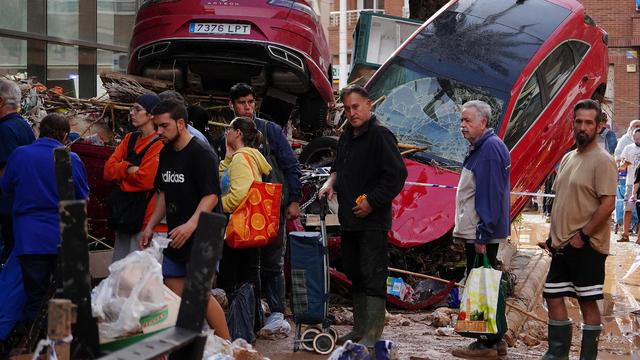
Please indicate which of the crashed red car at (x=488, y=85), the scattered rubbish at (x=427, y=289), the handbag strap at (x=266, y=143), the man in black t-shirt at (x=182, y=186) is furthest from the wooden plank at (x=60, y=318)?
the crashed red car at (x=488, y=85)

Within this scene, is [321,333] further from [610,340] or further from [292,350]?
[610,340]

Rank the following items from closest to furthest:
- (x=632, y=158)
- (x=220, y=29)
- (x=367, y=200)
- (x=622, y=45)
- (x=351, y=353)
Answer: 1. (x=351, y=353)
2. (x=367, y=200)
3. (x=220, y=29)
4. (x=632, y=158)
5. (x=622, y=45)

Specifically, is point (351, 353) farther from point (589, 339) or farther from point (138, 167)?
point (138, 167)

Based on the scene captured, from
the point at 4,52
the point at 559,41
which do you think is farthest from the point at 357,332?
the point at 4,52

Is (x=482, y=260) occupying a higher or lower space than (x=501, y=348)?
higher

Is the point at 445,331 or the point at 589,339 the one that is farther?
the point at 445,331

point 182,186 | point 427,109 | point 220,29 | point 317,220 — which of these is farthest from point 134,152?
point 427,109

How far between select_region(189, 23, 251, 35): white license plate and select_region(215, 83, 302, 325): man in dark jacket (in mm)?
1791

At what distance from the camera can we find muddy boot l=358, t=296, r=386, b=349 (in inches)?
233

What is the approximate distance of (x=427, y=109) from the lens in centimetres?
907

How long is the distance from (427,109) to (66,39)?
864 cm

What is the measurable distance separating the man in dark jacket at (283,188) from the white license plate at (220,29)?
1791 millimetres

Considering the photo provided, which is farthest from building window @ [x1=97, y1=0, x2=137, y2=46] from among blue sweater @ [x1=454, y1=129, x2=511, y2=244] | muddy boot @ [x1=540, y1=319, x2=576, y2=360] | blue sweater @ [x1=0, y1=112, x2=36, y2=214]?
muddy boot @ [x1=540, y1=319, x2=576, y2=360]

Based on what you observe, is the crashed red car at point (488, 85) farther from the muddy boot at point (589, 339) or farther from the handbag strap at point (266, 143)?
the muddy boot at point (589, 339)
